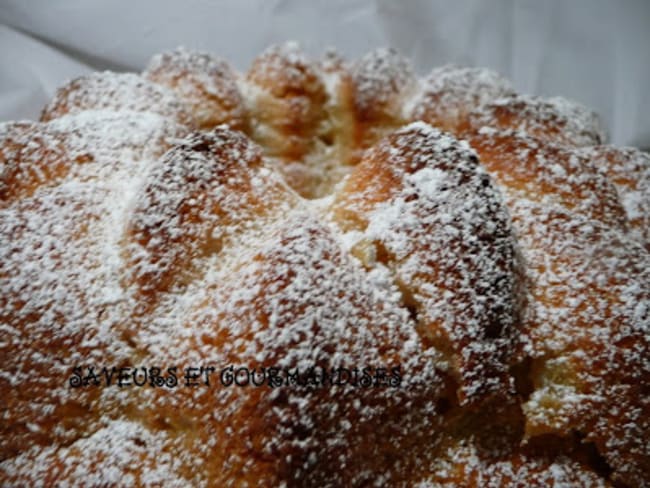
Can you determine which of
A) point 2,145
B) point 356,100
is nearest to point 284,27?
point 356,100

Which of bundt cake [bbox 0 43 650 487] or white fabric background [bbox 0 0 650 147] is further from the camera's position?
white fabric background [bbox 0 0 650 147]

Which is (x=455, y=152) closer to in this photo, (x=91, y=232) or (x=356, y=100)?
(x=91, y=232)

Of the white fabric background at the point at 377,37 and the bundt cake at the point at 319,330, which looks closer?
the bundt cake at the point at 319,330

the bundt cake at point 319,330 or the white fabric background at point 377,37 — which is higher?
the white fabric background at point 377,37

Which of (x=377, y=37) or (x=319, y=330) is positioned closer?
(x=319, y=330)
